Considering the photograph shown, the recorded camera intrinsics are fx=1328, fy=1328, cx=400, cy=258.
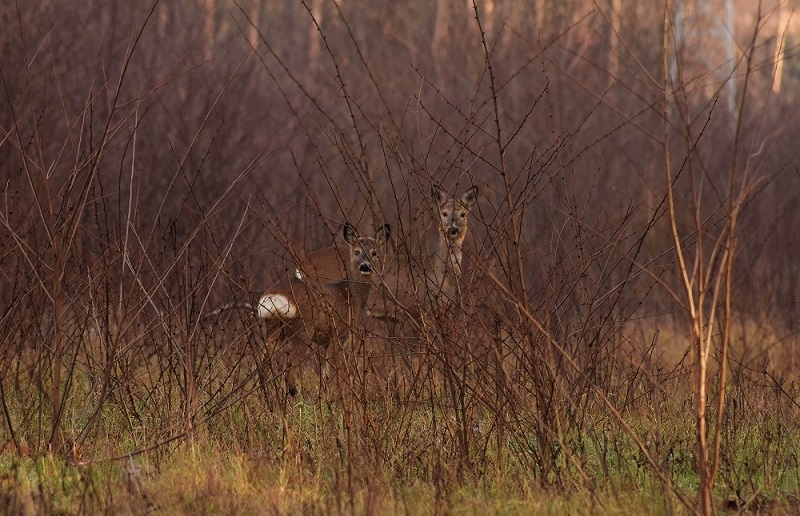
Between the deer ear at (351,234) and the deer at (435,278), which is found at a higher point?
the deer ear at (351,234)

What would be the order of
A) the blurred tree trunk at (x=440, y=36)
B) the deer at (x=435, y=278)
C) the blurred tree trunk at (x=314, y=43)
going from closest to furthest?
the deer at (x=435, y=278) → the blurred tree trunk at (x=440, y=36) → the blurred tree trunk at (x=314, y=43)

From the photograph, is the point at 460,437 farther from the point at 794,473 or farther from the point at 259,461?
the point at 794,473

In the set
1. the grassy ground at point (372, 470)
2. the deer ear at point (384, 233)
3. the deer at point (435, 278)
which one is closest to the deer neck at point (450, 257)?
the deer at point (435, 278)

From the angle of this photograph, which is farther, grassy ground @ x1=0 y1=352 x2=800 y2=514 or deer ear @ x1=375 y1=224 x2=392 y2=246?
deer ear @ x1=375 y1=224 x2=392 y2=246

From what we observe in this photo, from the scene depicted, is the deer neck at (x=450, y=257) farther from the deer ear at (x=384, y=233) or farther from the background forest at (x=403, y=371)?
the deer ear at (x=384, y=233)

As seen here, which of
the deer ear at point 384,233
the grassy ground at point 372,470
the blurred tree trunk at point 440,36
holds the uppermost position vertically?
the blurred tree trunk at point 440,36

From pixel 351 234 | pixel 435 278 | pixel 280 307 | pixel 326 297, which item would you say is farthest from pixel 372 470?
pixel 280 307

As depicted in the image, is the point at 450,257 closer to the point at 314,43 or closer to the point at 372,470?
the point at 372,470

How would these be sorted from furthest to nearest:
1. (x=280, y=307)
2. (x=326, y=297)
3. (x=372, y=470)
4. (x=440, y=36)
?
1. (x=440, y=36)
2. (x=280, y=307)
3. (x=326, y=297)
4. (x=372, y=470)

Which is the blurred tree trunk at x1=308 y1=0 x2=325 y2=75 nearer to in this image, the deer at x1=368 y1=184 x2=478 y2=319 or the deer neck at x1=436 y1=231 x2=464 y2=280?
the deer neck at x1=436 y1=231 x2=464 y2=280

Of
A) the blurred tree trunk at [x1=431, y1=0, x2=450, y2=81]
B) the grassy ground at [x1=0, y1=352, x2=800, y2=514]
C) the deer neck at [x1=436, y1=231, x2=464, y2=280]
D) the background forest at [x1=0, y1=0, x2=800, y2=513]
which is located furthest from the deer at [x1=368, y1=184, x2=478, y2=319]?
the blurred tree trunk at [x1=431, y1=0, x2=450, y2=81]

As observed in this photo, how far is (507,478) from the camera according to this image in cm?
525

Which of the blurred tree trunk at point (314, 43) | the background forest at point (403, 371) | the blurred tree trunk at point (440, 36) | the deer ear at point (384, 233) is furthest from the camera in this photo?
the blurred tree trunk at point (314, 43)

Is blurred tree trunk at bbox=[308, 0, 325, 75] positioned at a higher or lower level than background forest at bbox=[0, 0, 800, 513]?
higher
